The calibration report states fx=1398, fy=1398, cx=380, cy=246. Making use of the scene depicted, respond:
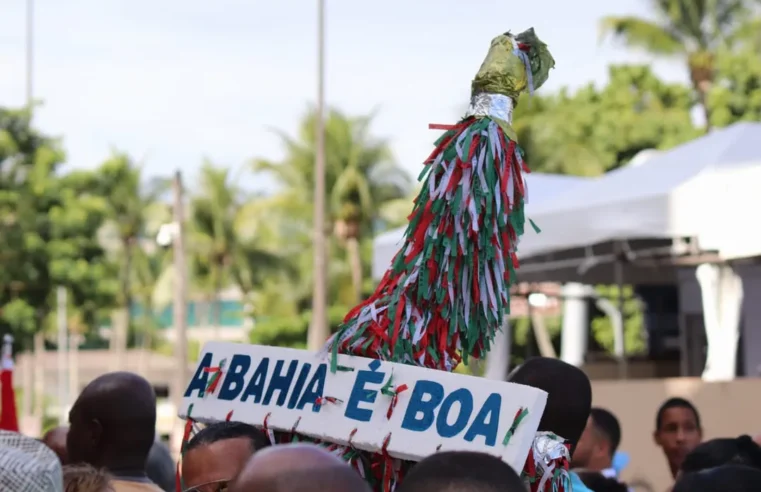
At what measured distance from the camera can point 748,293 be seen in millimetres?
11453

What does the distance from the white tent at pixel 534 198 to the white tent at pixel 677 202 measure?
1.31 feet

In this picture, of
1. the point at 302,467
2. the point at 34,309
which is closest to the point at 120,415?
the point at 302,467

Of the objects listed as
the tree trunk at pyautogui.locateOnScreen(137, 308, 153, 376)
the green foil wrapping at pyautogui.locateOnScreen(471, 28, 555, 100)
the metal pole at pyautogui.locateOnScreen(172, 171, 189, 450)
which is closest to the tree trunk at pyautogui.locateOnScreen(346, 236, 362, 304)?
A: the metal pole at pyautogui.locateOnScreen(172, 171, 189, 450)

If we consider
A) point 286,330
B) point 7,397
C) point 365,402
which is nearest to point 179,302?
point 286,330

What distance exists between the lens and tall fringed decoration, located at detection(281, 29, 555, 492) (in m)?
2.85

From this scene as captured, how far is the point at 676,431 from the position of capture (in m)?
5.49

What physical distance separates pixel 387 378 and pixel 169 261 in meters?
53.4

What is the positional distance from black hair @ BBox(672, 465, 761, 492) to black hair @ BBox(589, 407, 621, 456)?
200 centimetres

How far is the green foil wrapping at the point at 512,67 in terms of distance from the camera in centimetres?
299

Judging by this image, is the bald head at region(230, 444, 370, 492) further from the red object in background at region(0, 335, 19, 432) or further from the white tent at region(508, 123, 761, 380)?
the white tent at region(508, 123, 761, 380)

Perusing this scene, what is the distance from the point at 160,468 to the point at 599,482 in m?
1.80

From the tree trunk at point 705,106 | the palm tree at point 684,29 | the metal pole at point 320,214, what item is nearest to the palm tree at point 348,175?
the palm tree at point 684,29

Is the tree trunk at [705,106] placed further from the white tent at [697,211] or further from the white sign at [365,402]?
the white sign at [365,402]

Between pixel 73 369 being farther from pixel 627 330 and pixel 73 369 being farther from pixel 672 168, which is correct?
pixel 672 168
